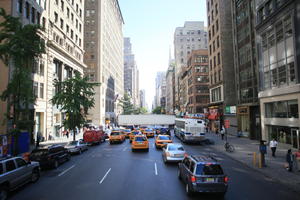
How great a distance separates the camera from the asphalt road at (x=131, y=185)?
923cm

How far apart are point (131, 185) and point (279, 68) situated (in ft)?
75.5

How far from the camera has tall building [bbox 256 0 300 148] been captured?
2152 cm

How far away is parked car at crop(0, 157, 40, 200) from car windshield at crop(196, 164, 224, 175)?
871cm

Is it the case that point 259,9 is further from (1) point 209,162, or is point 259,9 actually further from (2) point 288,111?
(1) point 209,162

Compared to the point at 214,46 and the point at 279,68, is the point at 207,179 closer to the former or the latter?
the point at 279,68

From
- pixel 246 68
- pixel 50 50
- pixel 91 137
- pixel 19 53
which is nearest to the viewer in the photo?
pixel 19 53

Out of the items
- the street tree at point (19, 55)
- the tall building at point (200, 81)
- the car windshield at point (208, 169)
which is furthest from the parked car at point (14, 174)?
the tall building at point (200, 81)

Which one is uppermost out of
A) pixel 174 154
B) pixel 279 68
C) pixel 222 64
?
pixel 222 64

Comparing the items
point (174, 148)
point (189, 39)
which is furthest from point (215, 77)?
point (189, 39)

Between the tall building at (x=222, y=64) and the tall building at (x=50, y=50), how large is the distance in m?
32.2

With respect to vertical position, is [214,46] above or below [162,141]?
above

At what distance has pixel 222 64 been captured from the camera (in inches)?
1704

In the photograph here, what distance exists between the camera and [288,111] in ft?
75.4

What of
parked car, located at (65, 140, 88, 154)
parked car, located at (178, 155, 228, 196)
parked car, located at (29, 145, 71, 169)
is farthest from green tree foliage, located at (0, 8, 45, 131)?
parked car, located at (178, 155, 228, 196)
